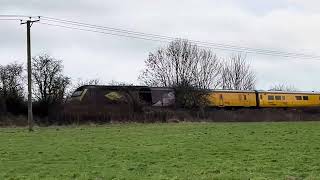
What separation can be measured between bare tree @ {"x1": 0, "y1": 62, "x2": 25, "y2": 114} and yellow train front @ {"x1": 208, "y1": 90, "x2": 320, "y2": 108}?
73.7 feet

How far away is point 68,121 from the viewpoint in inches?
2032

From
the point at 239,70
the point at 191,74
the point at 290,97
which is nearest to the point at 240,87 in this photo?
the point at 239,70

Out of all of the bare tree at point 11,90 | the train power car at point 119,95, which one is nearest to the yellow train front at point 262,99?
the train power car at point 119,95

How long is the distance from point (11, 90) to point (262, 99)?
31.7 m

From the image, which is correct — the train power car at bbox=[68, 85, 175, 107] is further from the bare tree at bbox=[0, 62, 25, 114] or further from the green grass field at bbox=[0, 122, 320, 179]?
the green grass field at bbox=[0, 122, 320, 179]

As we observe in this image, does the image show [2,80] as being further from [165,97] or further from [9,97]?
[165,97]

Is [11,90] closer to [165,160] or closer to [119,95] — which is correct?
[119,95]

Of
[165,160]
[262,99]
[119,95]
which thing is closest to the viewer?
[165,160]

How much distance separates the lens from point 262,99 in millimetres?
68625

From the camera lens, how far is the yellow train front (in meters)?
66.1

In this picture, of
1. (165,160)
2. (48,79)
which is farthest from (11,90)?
(165,160)

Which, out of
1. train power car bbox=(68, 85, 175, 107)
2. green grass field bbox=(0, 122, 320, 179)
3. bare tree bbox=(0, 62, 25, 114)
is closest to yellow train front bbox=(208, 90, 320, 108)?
train power car bbox=(68, 85, 175, 107)

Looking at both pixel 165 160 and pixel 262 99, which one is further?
pixel 262 99

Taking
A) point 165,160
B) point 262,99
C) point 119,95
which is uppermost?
point 119,95
